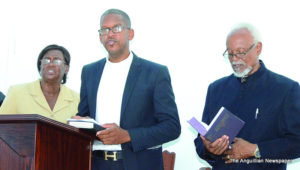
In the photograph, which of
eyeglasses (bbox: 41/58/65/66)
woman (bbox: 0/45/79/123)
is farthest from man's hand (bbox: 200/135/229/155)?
eyeglasses (bbox: 41/58/65/66)

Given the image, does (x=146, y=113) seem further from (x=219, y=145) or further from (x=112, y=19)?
(x=112, y=19)

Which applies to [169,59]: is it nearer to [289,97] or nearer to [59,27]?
[59,27]

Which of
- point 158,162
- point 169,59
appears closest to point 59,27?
point 169,59

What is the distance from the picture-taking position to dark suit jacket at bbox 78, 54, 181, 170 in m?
2.98

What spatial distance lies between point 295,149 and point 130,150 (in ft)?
3.90

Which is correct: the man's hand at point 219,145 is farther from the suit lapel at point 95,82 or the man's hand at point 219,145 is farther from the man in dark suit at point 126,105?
the suit lapel at point 95,82

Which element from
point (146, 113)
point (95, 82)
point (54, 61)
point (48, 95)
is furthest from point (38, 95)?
point (146, 113)

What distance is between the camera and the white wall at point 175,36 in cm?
459

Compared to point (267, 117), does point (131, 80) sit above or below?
above

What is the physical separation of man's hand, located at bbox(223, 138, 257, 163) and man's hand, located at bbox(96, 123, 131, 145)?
2.64 ft

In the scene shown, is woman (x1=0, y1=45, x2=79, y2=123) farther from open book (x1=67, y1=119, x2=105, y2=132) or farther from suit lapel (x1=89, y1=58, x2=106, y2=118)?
open book (x1=67, y1=119, x2=105, y2=132)

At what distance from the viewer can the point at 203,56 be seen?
4.88 metres

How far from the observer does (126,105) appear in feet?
10.1

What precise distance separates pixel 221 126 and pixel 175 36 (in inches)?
91.4
